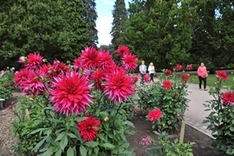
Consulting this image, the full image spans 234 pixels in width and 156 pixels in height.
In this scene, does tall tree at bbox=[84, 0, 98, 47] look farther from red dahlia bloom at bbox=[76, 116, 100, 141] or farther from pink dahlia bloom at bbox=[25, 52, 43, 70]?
red dahlia bloom at bbox=[76, 116, 100, 141]

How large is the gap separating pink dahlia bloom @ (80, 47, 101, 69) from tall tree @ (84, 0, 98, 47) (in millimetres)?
25968

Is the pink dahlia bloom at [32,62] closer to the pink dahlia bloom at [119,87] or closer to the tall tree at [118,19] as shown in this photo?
the pink dahlia bloom at [119,87]

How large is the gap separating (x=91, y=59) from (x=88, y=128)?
51 centimetres

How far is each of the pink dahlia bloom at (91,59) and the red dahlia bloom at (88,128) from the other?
1.33 feet

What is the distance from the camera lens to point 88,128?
156cm

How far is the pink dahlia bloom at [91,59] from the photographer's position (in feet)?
5.59

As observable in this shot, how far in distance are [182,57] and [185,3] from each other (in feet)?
15.5

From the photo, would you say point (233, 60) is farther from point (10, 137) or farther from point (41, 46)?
point (10, 137)

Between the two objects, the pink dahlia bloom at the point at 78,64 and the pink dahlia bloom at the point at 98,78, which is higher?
the pink dahlia bloom at the point at 78,64

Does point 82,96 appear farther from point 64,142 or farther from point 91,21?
point 91,21

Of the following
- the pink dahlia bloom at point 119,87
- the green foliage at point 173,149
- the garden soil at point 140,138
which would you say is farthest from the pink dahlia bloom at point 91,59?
the garden soil at point 140,138

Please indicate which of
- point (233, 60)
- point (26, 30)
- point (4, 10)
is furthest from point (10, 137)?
point (233, 60)

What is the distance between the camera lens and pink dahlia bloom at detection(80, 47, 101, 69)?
5.59 ft

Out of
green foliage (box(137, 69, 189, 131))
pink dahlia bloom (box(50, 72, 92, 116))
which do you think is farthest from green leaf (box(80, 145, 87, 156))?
green foliage (box(137, 69, 189, 131))
